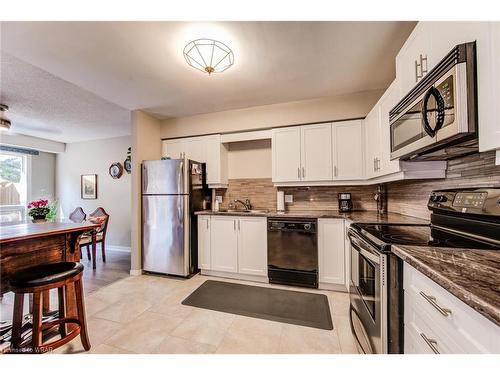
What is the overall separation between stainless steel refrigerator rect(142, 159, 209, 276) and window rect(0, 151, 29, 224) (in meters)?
3.83

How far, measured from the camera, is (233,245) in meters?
2.82

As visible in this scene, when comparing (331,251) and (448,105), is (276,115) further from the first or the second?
(448,105)

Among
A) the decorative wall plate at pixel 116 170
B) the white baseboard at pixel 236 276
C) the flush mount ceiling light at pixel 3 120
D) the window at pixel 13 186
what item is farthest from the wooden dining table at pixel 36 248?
the window at pixel 13 186

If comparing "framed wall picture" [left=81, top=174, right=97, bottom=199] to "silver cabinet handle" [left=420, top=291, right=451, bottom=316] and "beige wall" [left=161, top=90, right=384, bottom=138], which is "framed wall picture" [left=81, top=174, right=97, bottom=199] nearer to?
"beige wall" [left=161, top=90, right=384, bottom=138]

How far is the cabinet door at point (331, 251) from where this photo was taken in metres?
2.41

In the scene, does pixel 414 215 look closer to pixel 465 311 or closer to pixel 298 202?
pixel 298 202

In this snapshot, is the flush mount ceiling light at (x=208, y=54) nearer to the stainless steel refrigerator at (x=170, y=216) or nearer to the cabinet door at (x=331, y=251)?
the stainless steel refrigerator at (x=170, y=216)

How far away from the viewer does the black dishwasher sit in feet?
8.13

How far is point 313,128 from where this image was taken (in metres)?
2.82

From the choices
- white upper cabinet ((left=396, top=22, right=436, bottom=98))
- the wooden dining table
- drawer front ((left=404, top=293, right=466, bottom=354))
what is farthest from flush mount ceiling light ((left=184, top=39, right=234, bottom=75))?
drawer front ((left=404, top=293, right=466, bottom=354))

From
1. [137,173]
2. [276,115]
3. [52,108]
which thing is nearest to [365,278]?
[276,115]
